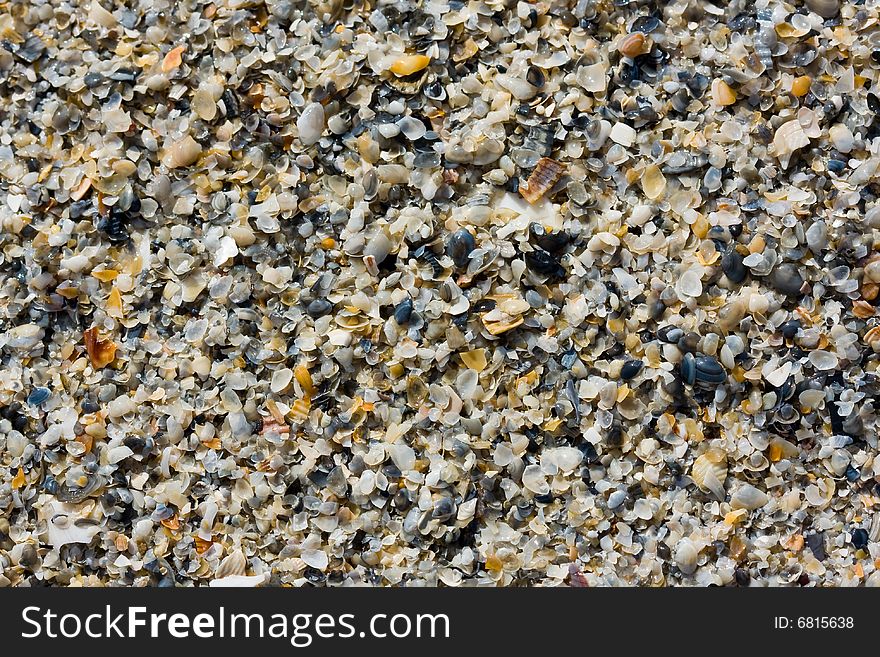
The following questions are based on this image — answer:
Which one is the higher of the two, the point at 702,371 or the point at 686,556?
the point at 702,371

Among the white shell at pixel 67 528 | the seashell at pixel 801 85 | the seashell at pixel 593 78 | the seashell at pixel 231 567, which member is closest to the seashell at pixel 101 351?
the white shell at pixel 67 528

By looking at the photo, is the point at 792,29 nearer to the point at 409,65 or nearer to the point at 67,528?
the point at 409,65

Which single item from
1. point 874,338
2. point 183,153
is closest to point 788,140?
point 874,338

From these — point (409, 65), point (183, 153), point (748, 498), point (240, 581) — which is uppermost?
point (409, 65)

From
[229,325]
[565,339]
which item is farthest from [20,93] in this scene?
[565,339]

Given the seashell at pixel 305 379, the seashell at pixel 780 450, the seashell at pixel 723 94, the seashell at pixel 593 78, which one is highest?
the seashell at pixel 593 78

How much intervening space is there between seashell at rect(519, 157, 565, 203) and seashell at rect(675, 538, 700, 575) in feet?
1.67

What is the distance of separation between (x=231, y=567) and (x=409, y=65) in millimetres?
735

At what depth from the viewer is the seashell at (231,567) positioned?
1.04 meters

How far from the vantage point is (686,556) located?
1.02 meters

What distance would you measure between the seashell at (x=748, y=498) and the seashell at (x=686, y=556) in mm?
79

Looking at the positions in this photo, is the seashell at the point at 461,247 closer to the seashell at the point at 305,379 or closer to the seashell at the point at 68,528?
the seashell at the point at 305,379

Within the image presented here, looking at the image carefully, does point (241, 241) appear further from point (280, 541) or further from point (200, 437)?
point (280, 541)

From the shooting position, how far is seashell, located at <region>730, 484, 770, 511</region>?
1.03 m
